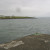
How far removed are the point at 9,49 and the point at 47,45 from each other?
16.2 feet

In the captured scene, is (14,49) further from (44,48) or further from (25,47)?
(44,48)

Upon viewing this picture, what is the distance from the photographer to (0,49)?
11836 mm

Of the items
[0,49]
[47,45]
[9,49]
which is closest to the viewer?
[0,49]

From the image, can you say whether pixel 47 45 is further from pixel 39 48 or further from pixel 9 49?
Answer: pixel 9 49

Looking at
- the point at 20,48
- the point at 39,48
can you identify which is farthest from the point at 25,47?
the point at 39,48

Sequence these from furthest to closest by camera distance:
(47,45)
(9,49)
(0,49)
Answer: (47,45)
(9,49)
(0,49)

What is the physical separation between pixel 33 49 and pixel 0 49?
3.78m

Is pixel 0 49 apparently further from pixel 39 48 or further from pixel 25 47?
pixel 39 48

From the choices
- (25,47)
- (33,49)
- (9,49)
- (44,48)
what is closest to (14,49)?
(9,49)

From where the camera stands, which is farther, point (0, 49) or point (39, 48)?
point (39, 48)

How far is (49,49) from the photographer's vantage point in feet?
42.8

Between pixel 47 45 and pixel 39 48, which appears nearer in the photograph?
pixel 39 48

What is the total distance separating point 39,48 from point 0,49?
15.0 feet

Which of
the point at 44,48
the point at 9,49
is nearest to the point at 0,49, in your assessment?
the point at 9,49
